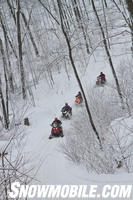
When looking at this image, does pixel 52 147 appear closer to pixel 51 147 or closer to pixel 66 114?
pixel 51 147

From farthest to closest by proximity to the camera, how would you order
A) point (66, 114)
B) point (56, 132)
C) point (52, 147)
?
point (66, 114), point (56, 132), point (52, 147)

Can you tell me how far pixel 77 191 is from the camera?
4.89 metres

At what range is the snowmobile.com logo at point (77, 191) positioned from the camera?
411 cm

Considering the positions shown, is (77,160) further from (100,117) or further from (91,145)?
(100,117)

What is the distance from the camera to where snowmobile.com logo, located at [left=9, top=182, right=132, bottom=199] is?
4109 mm

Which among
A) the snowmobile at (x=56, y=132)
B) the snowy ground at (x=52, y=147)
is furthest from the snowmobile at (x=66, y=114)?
the snowmobile at (x=56, y=132)

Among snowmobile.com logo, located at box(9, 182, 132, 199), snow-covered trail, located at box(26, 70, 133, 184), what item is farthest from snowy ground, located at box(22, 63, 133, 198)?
snowmobile.com logo, located at box(9, 182, 132, 199)

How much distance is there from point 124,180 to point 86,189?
921 mm

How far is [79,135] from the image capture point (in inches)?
294

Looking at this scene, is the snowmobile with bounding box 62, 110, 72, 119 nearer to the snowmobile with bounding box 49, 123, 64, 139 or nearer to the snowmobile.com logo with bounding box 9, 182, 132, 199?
the snowmobile with bounding box 49, 123, 64, 139

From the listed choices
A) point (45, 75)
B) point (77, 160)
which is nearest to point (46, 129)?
point (77, 160)

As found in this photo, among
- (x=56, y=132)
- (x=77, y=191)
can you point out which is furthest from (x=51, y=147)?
(x=77, y=191)

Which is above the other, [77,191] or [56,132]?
[56,132]

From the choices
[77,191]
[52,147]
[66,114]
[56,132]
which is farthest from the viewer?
[66,114]
